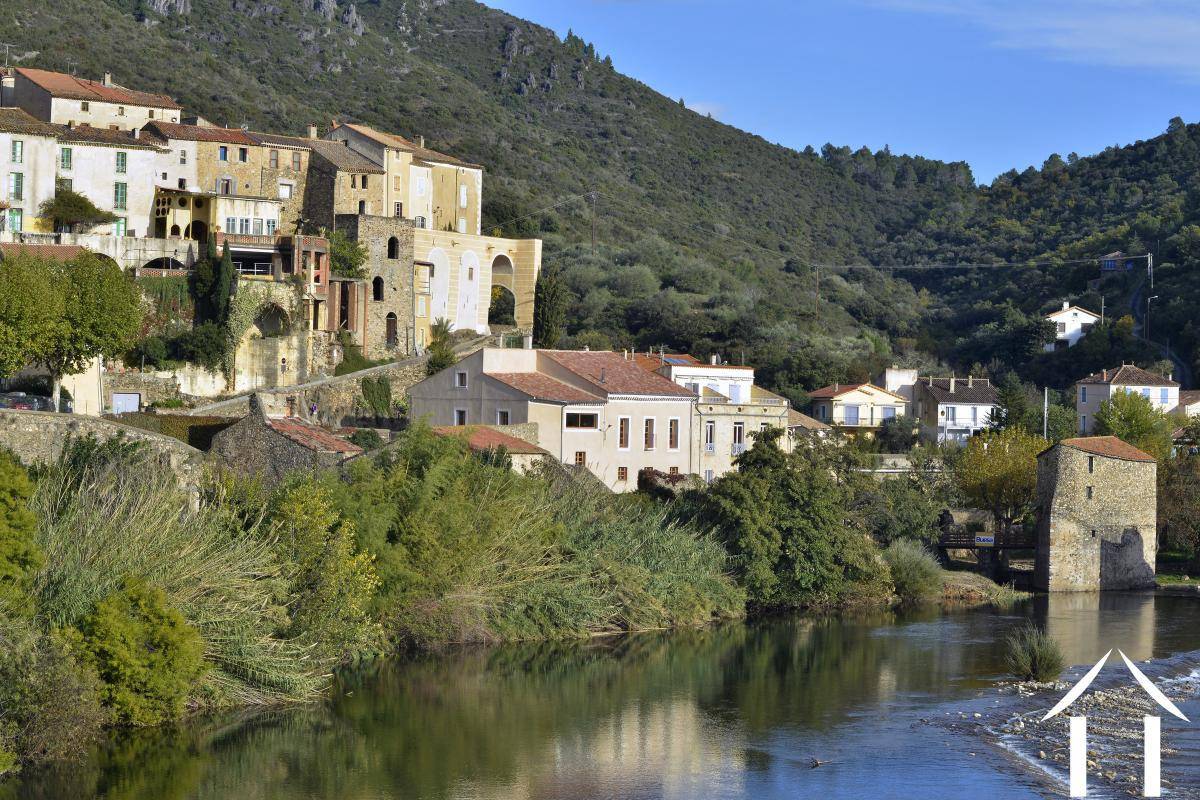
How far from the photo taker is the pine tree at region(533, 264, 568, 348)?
2704 inches

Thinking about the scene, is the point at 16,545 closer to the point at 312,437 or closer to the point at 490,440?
the point at 312,437

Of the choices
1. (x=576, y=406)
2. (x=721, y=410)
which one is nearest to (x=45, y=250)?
(x=576, y=406)

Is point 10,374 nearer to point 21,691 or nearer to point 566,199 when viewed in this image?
point 21,691

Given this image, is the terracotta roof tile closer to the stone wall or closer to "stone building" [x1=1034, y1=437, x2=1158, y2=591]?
the stone wall

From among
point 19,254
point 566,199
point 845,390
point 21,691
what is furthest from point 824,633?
point 566,199

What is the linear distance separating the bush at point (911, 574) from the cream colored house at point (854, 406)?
25821 mm

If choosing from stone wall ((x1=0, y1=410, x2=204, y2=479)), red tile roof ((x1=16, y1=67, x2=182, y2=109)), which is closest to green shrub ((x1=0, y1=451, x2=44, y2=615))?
stone wall ((x1=0, y1=410, x2=204, y2=479))

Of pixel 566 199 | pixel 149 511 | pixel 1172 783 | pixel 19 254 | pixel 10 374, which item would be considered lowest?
pixel 1172 783

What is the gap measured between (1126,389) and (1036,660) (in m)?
41.5

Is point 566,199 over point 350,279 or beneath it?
over

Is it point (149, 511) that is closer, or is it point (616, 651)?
point (149, 511)

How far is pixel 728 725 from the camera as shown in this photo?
3309cm

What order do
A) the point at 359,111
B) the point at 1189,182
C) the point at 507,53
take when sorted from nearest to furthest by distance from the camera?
the point at 359,111
the point at 1189,182
the point at 507,53

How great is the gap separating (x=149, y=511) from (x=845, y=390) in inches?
1974
